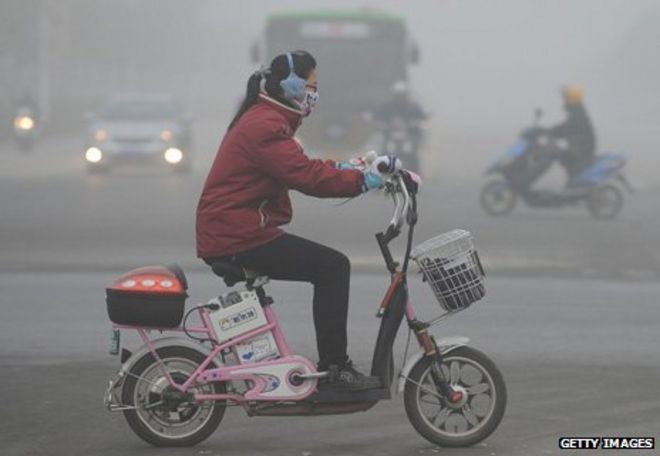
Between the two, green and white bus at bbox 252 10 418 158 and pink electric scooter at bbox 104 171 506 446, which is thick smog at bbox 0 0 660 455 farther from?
green and white bus at bbox 252 10 418 158

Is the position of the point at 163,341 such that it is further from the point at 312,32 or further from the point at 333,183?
the point at 312,32

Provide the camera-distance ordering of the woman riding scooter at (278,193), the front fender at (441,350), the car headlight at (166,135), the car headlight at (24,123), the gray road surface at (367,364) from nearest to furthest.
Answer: the woman riding scooter at (278,193), the front fender at (441,350), the gray road surface at (367,364), the car headlight at (166,135), the car headlight at (24,123)

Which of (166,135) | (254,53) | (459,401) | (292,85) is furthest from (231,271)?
(254,53)

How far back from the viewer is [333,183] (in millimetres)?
7633

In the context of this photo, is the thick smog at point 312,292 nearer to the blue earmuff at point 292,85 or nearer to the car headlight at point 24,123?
the blue earmuff at point 292,85

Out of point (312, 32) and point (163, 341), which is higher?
point (312, 32)

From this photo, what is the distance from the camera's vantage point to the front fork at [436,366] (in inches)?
308

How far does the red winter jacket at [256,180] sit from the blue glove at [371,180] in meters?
0.02

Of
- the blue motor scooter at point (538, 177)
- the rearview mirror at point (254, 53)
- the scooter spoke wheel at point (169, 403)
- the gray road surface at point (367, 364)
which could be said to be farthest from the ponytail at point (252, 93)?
Answer: the rearview mirror at point (254, 53)

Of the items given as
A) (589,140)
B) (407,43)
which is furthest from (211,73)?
(589,140)

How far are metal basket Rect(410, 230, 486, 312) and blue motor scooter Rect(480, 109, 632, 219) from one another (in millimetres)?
15419

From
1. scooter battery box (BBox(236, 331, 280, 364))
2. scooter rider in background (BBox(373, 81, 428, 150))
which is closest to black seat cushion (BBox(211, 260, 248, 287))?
scooter battery box (BBox(236, 331, 280, 364))

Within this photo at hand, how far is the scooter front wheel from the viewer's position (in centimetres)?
786

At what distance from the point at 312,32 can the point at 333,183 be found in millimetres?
30748
